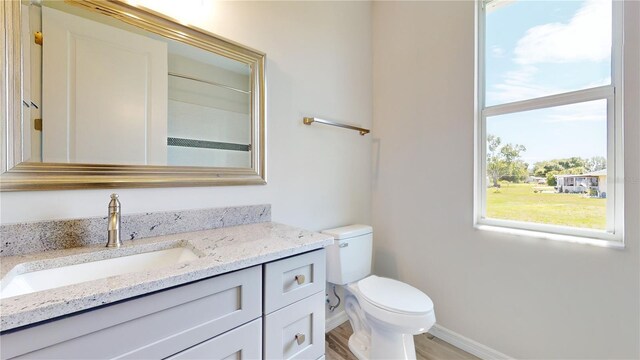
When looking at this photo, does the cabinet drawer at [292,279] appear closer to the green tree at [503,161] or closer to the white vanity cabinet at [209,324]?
the white vanity cabinet at [209,324]

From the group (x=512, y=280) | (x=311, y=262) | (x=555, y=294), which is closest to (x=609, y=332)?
(x=555, y=294)

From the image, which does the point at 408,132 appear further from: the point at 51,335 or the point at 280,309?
the point at 51,335

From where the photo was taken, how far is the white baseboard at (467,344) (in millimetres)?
1483

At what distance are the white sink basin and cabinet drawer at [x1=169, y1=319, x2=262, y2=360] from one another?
29 centimetres

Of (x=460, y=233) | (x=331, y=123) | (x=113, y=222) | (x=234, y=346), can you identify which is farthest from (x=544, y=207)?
(x=113, y=222)

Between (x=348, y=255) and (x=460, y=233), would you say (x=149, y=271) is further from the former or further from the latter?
(x=460, y=233)

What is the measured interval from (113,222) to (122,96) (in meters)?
0.50

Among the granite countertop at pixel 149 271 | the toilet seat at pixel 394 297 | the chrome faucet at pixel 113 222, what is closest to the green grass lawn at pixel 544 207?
the toilet seat at pixel 394 297

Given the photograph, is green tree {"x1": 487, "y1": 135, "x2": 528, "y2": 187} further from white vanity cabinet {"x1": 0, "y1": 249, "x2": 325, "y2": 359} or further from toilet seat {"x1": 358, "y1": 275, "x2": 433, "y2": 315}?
white vanity cabinet {"x1": 0, "y1": 249, "x2": 325, "y2": 359}

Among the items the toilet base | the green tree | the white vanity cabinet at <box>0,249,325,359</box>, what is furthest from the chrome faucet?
the green tree

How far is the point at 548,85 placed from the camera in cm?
137

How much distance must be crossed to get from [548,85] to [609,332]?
4.09 ft

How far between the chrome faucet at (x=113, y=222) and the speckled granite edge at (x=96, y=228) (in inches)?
3.9

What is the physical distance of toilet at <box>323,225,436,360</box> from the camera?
4.04ft
